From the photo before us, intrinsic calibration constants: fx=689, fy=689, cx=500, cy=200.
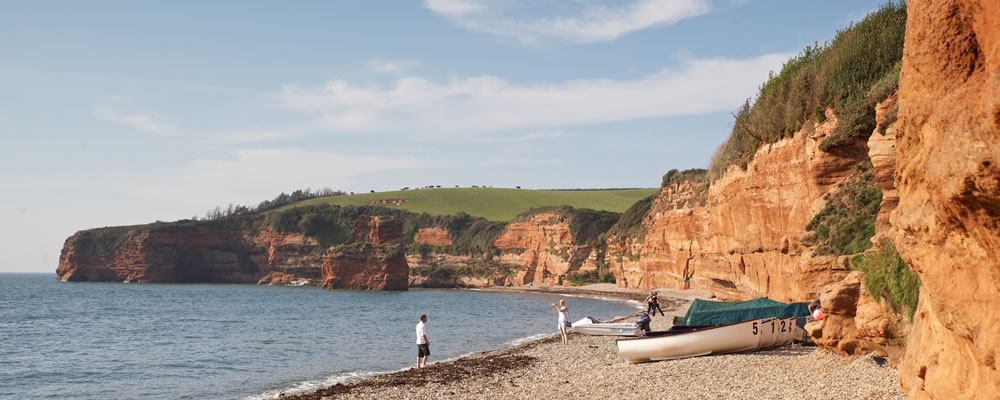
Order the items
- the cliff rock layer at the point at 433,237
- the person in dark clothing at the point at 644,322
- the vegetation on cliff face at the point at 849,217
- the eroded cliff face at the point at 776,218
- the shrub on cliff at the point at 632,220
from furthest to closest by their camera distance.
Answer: the cliff rock layer at the point at 433,237 < the shrub on cliff at the point at 632,220 < the person in dark clothing at the point at 644,322 < the eroded cliff face at the point at 776,218 < the vegetation on cliff face at the point at 849,217

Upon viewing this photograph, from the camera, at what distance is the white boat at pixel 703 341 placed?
1927 centimetres

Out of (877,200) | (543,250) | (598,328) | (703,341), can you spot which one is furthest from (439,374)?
(543,250)

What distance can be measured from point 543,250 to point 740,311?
94035 millimetres

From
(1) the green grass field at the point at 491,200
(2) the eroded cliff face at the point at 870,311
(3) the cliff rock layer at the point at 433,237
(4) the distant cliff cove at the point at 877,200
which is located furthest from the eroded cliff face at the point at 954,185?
(1) the green grass field at the point at 491,200

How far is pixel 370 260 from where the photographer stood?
11112cm

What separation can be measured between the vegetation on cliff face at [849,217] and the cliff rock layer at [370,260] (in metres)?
92.8

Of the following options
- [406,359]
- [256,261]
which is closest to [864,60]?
[406,359]

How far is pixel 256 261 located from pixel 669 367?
13582 cm

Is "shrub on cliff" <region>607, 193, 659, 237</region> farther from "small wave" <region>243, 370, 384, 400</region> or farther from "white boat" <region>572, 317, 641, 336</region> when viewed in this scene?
"small wave" <region>243, 370, 384, 400</region>

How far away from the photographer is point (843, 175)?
22.6 meters

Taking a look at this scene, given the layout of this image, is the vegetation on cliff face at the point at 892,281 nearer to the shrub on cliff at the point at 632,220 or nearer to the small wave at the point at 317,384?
the small wave at the point at 317,384

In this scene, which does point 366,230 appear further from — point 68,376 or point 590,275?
point 68,376

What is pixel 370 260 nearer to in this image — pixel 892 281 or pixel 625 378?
pixel 625 378

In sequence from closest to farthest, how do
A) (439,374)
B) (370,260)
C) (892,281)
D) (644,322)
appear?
(892,281)
(439,374)
(644,322)
(370,260)
